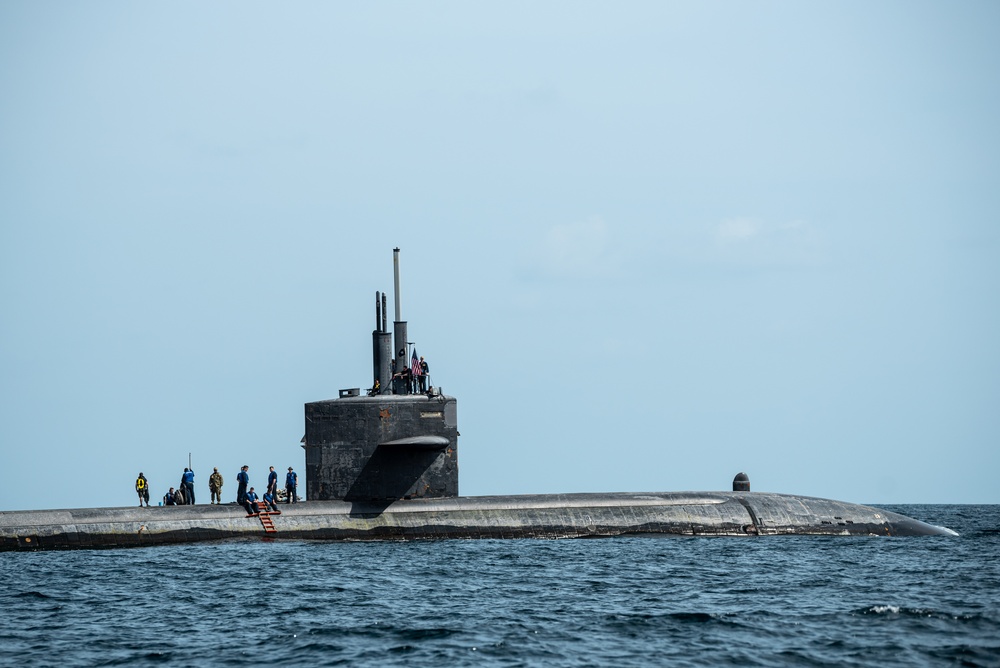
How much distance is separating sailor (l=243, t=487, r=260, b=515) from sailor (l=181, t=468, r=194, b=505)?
2.45m

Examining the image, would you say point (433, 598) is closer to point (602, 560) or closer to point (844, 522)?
point (602, 560)

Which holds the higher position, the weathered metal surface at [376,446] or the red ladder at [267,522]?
the weathered metal surface at [376,446]

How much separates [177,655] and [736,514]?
1763 cm

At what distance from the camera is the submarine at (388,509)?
27203 millimetres

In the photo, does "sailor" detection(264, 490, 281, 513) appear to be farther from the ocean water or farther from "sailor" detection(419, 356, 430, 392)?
"sailor" detection(419, 356, 430, 392)

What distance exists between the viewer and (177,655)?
52.6 feet

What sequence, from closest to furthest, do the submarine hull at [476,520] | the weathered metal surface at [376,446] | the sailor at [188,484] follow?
the submarine hull at [476,520] < the weathered metal surface at [376,446] < the sailor at [188,484]

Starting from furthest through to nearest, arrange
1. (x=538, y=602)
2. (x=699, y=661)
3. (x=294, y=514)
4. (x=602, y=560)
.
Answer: (x=294, y=514), (x=602, y=560), (x=538, y=602), (x=699, y=661)

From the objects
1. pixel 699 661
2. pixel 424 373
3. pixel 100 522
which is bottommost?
pixel 699 661

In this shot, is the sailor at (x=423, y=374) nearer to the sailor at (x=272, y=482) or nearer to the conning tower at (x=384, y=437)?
the conning tower at (x=384, y=437)

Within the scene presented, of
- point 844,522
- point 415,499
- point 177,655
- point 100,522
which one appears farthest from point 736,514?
point 177,655

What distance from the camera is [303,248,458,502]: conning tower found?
92.2ft

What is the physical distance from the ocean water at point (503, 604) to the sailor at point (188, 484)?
9.71 ft

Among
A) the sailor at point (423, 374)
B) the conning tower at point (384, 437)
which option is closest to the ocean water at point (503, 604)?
the conning tower at point (384, 437)
